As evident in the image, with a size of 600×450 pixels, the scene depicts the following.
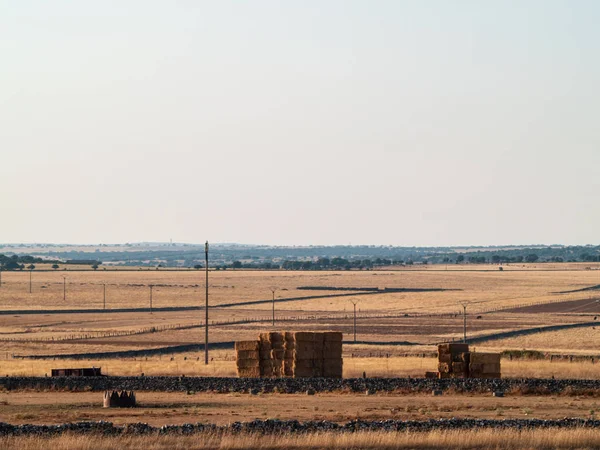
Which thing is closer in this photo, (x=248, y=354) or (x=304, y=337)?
(x=304, y=337)

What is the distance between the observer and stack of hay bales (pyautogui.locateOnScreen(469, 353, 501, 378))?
151ft

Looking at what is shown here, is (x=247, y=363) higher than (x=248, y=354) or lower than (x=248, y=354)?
lower

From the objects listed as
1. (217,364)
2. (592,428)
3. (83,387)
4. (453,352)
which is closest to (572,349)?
(217,364)

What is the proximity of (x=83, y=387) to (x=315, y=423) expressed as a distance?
605 inches

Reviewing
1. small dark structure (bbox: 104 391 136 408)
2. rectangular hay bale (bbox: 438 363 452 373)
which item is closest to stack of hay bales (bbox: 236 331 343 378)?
rectangular hay bale (bbox: 438 363 452 373)

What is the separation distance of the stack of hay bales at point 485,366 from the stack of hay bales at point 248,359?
923 centimetres

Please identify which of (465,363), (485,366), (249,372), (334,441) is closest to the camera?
(334,441)

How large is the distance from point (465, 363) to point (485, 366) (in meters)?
0.88

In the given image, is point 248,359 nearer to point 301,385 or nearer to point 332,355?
point 332,355

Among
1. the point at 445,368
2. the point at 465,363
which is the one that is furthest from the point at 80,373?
the point at 465,363

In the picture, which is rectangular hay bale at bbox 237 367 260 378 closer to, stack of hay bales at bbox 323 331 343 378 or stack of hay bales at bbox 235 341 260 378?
stack of hay bales at bbox 235 341 260 378

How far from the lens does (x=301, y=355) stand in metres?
47.6

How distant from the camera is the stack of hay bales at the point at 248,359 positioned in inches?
1939

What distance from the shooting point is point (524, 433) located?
Result: 29.4m
